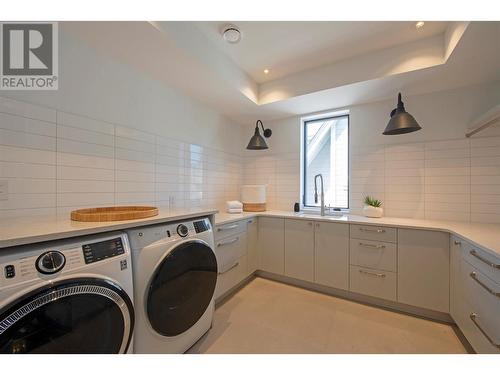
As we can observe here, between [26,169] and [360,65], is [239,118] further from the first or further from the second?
[26,169]

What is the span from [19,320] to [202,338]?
1135 mm

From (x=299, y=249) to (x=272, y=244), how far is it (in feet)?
1.07

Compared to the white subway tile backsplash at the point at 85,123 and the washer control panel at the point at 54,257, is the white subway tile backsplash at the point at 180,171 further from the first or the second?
the washer control panel at the point at 54,257

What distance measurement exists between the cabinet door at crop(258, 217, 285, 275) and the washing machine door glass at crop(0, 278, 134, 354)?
167 cm

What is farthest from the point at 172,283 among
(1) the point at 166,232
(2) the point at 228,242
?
(2) the point at 228,242

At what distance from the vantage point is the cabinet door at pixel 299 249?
218 cm

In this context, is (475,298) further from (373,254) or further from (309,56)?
(309,56)

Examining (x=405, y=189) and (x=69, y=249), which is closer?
(x=69, y=249)

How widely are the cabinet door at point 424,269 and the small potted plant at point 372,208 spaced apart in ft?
1.27

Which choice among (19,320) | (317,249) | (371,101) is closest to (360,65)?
(371,101)

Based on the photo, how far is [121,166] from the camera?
1671 mm

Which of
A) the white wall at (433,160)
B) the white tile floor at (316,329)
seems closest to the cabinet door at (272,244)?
the white tile floor at (316,329)

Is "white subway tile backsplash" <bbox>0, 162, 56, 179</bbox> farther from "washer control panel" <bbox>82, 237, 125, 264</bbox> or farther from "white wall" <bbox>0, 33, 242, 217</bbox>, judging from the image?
"washer control panel" <bbox>82, 237, 125, 264</bbox>

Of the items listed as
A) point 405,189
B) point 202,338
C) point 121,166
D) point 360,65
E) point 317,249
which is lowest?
point 202,338
